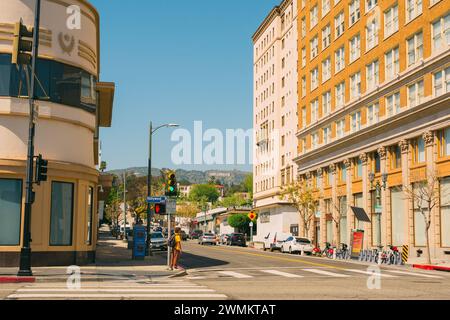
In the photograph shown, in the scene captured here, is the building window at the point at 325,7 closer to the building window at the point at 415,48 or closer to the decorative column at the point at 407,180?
the building window at the point at 415,48

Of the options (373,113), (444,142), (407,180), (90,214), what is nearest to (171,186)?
(90,214)

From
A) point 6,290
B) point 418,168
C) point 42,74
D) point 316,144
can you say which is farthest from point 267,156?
point 6,290

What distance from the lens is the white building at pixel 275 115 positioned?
87125 mm

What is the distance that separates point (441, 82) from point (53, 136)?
1055 inches

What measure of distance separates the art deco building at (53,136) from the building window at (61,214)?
1.7 inches

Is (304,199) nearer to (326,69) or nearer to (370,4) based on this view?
(326,69)

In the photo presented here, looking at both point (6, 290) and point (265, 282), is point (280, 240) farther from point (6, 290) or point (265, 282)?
point (6, 290)

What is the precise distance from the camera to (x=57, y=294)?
16344 mm

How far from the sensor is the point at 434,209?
4322 centimetres

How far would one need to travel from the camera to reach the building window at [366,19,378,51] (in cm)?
5447

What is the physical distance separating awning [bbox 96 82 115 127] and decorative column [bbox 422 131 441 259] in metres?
21.3

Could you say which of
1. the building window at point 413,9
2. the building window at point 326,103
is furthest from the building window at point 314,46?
the building window at point 413,9

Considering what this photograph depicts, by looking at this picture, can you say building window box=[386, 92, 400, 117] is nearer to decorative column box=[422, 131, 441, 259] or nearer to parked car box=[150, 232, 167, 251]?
decorative column box=[422, 131, 441, 259]
